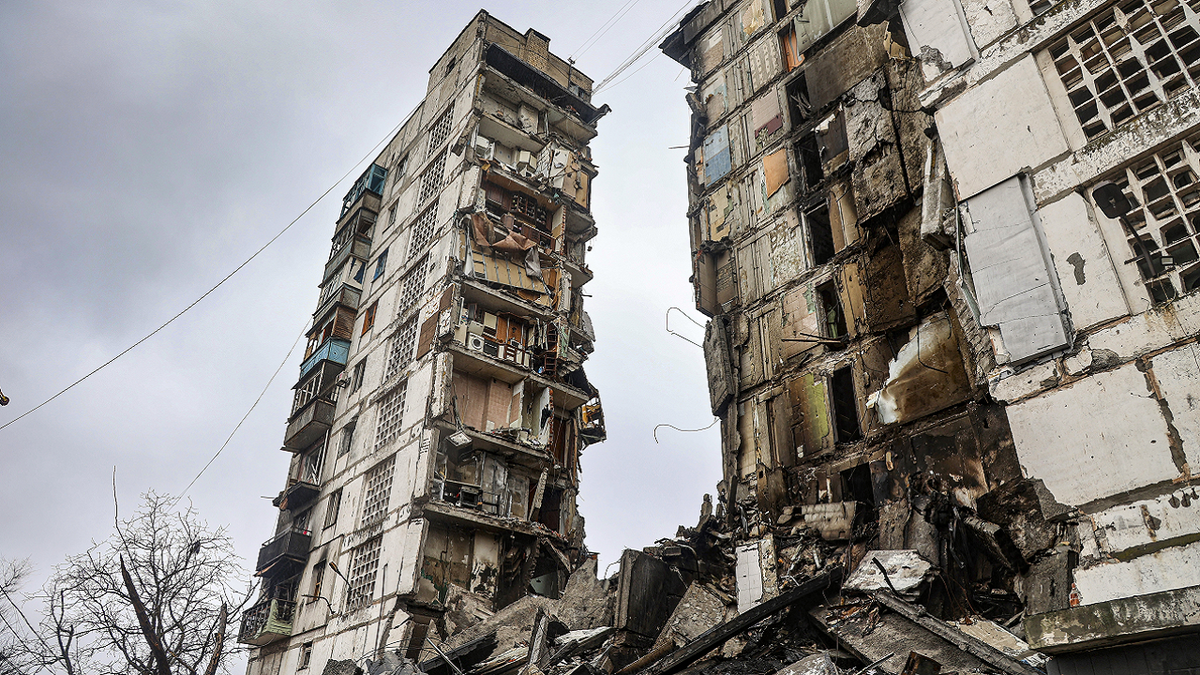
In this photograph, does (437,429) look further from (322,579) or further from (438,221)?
(438,221)

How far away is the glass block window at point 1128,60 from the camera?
848 cm

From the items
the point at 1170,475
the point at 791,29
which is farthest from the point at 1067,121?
the point at 791,29

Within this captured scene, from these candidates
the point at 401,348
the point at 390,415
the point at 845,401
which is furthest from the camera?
the point at 401,348

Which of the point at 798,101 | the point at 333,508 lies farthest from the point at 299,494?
the point at 798,101

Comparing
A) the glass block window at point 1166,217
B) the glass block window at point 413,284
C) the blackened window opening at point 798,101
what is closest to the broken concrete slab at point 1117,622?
the glass block window at point 1166,217

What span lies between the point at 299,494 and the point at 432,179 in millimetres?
14260

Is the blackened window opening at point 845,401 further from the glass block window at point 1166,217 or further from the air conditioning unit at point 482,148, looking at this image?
the air conditioning unit at point 482,148

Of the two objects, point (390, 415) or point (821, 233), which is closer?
point (821, 233)

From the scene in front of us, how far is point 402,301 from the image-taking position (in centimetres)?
2853

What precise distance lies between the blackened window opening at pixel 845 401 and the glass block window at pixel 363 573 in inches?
559

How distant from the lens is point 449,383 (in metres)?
23.3

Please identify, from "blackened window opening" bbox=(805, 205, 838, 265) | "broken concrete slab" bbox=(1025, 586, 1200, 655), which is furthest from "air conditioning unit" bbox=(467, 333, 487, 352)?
"broken concrete slab" bbox=(1025, 586, 1200, 655)

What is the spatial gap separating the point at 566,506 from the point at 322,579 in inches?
347

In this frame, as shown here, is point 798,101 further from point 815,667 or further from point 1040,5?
point 815,667
